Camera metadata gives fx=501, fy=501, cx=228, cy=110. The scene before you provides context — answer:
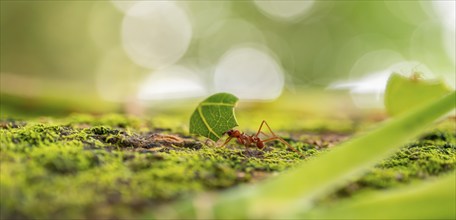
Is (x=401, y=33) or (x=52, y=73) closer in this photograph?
(x=401, y=33)

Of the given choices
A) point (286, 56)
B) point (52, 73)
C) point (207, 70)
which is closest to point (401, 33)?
point (286, 56)

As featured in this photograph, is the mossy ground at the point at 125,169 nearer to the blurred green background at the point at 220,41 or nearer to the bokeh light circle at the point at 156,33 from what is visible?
the blurred green background at the point at 220,41

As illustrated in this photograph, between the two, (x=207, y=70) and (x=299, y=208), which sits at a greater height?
(x=207, y=70)

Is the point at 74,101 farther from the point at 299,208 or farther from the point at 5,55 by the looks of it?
the point at 5,55

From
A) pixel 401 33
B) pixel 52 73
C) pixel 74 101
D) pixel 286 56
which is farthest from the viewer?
pixel 286 56

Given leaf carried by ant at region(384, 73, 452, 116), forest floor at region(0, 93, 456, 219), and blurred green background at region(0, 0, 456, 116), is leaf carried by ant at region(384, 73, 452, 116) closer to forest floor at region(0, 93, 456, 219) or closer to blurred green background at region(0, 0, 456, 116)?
forest floor at region(0, 93, 456, 219)
